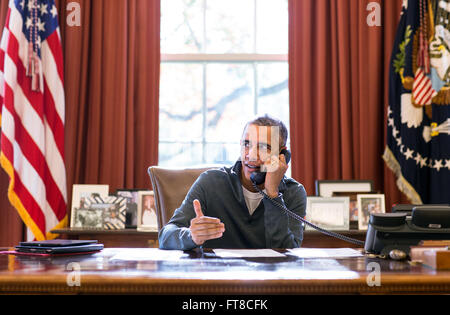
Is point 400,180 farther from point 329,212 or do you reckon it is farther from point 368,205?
point 329,212

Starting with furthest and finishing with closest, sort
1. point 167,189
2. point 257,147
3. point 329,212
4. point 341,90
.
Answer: point 341,90
point 329,212
point 167,189
point 257,147

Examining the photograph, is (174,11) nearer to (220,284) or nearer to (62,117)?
(62,117)

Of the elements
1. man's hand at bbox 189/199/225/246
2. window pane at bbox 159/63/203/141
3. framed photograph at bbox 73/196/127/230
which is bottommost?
framed photograph at bbox 73/196/127/230

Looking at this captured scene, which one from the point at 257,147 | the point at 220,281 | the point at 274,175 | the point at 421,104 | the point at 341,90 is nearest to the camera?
the point at 220,281

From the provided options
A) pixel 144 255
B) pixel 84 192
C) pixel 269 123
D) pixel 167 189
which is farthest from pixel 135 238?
pixel 144 255

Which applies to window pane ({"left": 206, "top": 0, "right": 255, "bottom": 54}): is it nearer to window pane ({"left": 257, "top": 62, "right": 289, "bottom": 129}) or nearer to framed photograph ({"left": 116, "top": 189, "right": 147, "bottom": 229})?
window pane ({"left": 257, "top": 62, "right": 289, "bottom": 129})

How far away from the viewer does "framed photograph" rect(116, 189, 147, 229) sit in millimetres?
3043

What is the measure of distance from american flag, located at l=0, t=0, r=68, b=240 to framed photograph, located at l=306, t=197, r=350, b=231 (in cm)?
157

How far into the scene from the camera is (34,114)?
319 cm

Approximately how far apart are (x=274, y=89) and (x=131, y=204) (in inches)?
54.6

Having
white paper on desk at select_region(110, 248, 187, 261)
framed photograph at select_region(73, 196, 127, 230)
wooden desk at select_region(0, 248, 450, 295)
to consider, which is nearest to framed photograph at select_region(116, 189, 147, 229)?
framed photograph at select_region(73, 196, 127, 230)
